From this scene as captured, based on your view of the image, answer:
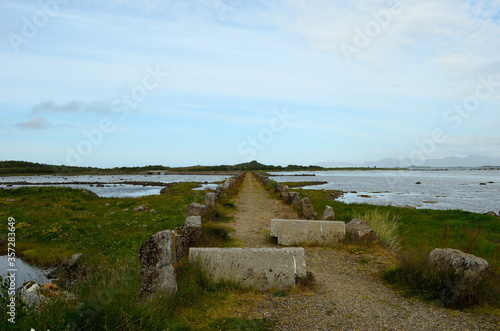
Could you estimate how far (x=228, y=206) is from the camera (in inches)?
675

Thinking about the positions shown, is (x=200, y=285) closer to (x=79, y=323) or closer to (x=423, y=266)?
(x=79, y=323)

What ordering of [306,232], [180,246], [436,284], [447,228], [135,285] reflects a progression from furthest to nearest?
[447,228]
[306,232]
[180,246]
[436,284]
[135,285]

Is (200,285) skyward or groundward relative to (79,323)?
groundward

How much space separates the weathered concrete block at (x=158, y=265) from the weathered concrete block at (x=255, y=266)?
3.57ft

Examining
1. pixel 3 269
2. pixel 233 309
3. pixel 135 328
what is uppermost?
pixel 135 328

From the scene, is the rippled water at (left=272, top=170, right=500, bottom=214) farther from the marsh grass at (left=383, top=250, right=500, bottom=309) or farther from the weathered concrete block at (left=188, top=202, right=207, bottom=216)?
the marsh grass at (left=383, top=250, right=500, bottom=309)

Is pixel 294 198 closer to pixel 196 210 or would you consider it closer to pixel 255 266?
pixel 196 210

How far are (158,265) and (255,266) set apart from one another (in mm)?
1949

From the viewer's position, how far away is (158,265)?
5.15 m

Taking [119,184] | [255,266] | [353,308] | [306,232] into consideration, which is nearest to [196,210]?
[306,232]

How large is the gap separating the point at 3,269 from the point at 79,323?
9.07 metres

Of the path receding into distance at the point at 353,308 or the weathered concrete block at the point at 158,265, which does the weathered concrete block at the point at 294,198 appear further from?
the weathered concrete block at the point at 158,265

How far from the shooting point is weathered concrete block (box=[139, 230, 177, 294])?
5.01 meters

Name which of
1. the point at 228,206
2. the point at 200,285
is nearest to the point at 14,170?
the point at 228,206
